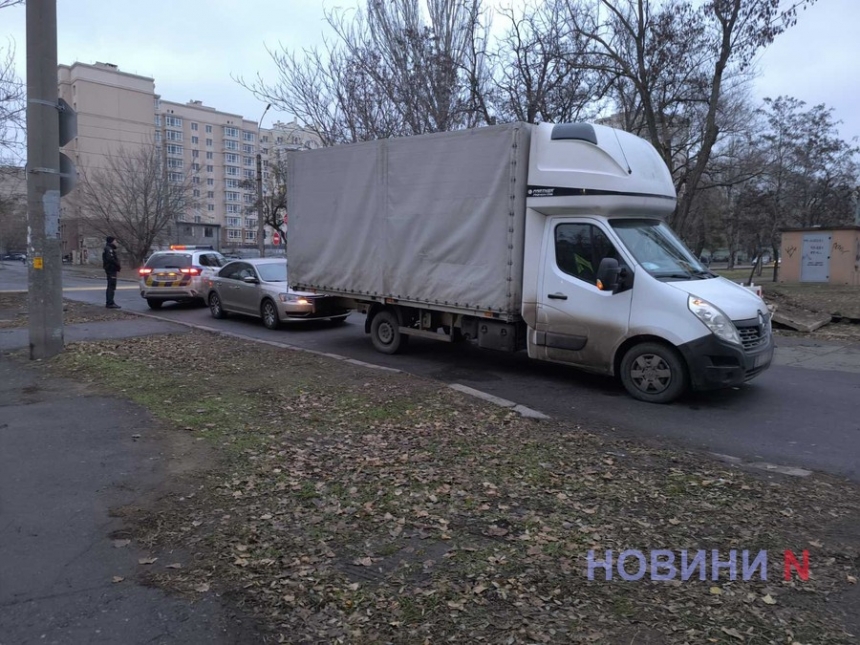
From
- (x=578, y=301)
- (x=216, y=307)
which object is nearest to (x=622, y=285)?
(x=578, y=301)

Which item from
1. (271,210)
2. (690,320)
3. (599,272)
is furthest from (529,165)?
(271,210)

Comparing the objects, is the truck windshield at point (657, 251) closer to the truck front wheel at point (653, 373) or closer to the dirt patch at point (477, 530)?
the truck front wheel at point (653, 373)

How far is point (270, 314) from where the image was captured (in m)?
13.6

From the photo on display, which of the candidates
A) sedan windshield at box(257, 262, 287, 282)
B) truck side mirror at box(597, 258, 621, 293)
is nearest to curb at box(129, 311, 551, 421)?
sedan windshield at box(257, 262, 287, 282)

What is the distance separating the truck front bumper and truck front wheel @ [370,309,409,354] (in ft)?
15.3

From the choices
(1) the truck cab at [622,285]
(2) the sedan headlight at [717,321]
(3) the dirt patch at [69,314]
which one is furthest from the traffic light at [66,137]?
(2) the sedan headlight at [717,321]

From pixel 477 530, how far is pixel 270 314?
10.5 m

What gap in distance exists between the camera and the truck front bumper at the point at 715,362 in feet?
22.4

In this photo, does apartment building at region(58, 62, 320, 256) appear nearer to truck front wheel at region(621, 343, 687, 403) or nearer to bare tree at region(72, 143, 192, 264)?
bare tree at region(72, 143, 192, 264)

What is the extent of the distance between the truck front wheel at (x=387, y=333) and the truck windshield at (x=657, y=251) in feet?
13.2

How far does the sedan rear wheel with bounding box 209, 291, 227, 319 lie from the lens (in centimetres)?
1525

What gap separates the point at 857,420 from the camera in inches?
259

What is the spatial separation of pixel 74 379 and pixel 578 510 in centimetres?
652

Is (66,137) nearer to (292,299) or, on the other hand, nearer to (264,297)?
(292,299)
